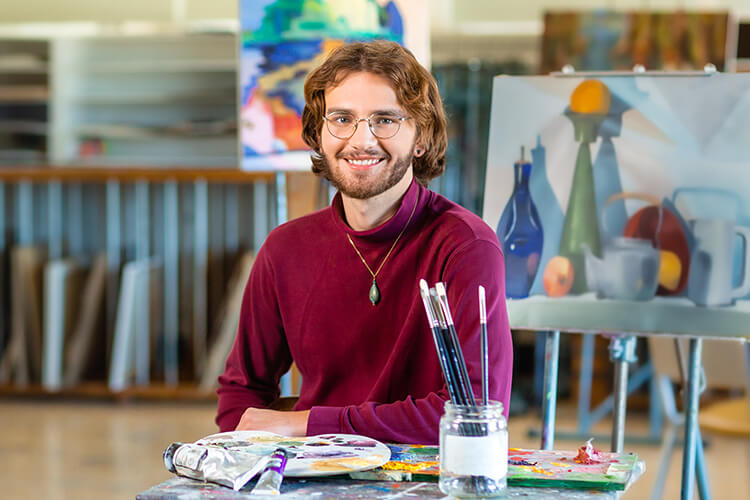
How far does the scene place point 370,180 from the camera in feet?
5.48

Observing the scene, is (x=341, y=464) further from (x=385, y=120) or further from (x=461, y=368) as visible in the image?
(x=385, y=120)

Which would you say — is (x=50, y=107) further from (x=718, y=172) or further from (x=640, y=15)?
(x=718, y=172)

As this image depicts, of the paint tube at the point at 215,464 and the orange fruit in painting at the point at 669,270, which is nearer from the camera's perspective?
the paint tube at the point at 215,464

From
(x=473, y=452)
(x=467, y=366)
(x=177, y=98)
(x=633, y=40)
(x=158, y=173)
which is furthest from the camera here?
(x=177, y=98)

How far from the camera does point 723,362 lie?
10.3 ft

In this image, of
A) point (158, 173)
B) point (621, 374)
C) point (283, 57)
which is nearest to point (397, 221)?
point (621, 374)

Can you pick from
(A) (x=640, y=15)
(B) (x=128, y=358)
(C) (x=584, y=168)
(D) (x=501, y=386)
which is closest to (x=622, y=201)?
(C) (x=584, y=168)

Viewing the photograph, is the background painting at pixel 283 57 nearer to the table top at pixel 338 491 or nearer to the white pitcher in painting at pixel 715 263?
the white pitcher in painting at pixel 715 263

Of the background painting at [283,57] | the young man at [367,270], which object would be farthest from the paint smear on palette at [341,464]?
the background painting at [283,57]

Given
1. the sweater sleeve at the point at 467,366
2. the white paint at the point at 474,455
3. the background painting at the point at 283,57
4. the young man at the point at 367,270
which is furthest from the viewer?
the background painting at the point at 283,57

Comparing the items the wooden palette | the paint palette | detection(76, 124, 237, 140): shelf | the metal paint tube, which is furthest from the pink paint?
detection(76, 124, 237, 140): shelf

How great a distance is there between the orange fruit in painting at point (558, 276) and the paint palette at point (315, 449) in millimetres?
737

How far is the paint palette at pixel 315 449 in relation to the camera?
1.26 m

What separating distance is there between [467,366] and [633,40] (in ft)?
11.4
